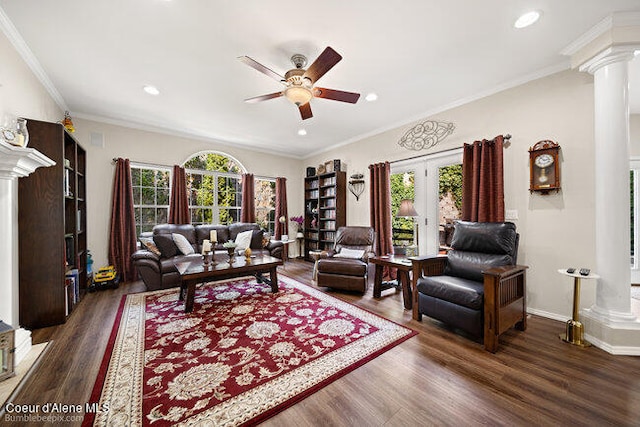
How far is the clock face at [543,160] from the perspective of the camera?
261 centimetres

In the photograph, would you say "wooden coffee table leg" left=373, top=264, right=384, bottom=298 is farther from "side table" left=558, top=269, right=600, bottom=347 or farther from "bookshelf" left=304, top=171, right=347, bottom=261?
"bookshelf" left=304, top=171, right=347, bottom=261

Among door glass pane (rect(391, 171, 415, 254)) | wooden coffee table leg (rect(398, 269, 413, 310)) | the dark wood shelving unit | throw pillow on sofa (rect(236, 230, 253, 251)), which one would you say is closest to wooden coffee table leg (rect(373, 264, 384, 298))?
wooden coffee table leg (rect(398, 269, 413, 310))

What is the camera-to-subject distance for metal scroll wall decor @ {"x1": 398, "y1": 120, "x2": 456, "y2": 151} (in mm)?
3562

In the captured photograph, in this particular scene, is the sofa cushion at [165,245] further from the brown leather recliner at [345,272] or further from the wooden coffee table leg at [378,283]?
the wooden coffee table leg at [378,283]

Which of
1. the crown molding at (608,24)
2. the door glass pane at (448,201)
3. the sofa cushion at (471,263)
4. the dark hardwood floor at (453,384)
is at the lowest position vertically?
the dark hardwood floor at (453,384)

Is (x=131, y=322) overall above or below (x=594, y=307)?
below

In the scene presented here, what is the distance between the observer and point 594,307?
216 centimetres

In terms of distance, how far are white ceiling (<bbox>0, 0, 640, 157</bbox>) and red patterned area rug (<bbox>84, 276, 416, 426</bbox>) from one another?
2.73 meters

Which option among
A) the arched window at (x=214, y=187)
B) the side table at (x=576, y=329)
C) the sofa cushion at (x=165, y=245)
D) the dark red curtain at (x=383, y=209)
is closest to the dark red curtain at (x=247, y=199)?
the arched window at (x=214, y=187)

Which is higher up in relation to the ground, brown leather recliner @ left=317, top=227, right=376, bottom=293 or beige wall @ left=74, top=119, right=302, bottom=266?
beige wall @ left=74, top=119, right=302, bottom=266

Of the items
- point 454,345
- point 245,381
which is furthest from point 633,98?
point 245,381

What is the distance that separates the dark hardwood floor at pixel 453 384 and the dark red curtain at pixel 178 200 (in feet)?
8.24

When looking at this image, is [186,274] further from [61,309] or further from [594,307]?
[594,307]

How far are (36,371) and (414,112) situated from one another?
4.92 metres
